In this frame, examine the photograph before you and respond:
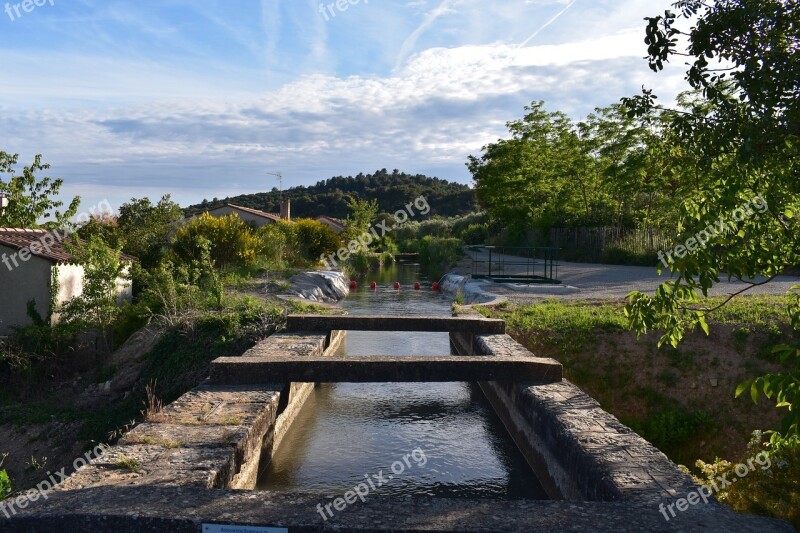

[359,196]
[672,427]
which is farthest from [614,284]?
[359,196]

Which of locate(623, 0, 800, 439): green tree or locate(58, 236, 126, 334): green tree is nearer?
locate(623, 0, 800, 439): green tree

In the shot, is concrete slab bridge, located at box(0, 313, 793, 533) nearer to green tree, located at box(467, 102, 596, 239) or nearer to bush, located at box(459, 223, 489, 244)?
green tree, located at box(467, 102, 596, 239)

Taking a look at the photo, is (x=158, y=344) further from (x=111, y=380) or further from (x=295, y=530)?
(x=295, y=530)

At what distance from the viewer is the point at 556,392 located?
6570mm

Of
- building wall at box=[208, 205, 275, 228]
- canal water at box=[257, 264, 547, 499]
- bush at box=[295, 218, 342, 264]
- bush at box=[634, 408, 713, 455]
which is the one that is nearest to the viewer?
canal water at box=[257, 264, 547, 499]

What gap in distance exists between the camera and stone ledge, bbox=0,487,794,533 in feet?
10.9

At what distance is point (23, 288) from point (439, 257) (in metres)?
20.6

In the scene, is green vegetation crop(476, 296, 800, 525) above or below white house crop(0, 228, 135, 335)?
below

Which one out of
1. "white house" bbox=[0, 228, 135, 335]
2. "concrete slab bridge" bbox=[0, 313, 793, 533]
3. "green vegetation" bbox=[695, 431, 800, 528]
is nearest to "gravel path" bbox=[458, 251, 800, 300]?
"concrete slab bridge" bbox=[0, 313, 793, 533]

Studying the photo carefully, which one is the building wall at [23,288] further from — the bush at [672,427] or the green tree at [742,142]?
the green tree at [742,142]

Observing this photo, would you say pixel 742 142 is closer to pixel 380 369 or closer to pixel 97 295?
pixel 380 369

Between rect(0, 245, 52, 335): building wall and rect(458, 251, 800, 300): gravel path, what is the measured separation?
1075 cm

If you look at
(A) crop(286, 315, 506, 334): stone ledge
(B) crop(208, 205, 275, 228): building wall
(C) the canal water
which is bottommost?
(C) the canal water

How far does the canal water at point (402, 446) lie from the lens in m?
5.93
